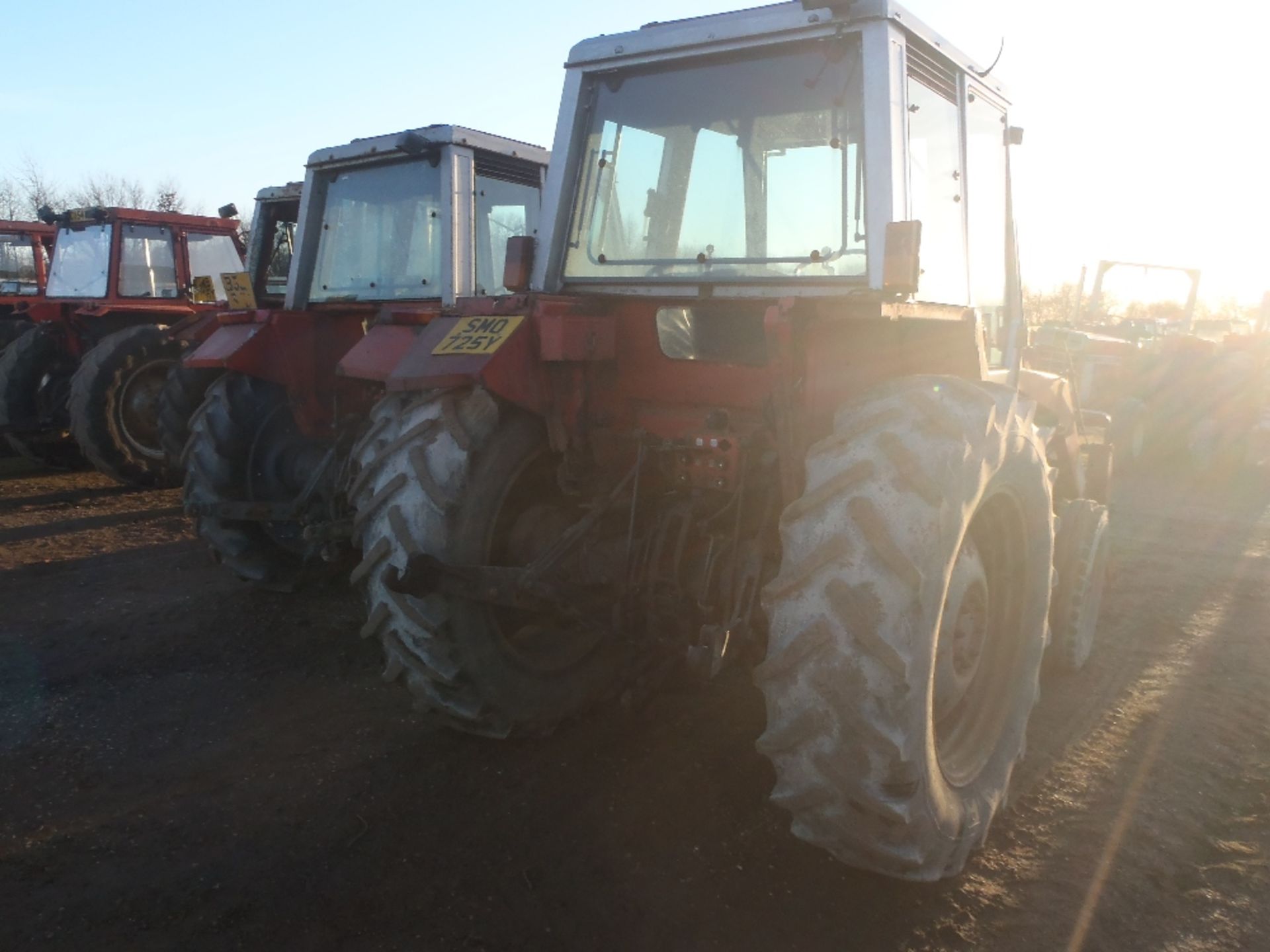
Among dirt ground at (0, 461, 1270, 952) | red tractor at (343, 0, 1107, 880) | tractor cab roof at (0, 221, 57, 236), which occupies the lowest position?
dirt ground at (0, 461, 1270, 952)

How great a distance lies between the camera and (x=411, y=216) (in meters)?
5.79

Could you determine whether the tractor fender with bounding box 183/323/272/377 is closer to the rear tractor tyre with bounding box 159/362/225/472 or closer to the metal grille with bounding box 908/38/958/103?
the rear tractor tyre with bounding box 159/362/225/472

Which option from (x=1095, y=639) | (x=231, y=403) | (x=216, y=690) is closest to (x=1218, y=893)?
(x=1095, y=639)

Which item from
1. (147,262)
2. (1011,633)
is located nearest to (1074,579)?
(1011,633)

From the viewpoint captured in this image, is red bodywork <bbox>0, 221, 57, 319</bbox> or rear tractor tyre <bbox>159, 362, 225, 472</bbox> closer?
rear tractor tyre <bbox>159, 362, 225, 472</bbox>

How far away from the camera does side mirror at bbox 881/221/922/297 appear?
2684 mm

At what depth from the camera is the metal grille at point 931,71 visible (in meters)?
3.14

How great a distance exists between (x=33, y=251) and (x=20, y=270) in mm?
597

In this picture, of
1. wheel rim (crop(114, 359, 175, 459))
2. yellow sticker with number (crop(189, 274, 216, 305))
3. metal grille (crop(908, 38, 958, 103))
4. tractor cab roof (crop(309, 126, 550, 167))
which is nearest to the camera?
metal grille (crop(908, 38, 958, 103))

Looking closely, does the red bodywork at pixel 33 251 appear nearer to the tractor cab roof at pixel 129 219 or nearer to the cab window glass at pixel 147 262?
the tractor cab roof at pixel 129 219

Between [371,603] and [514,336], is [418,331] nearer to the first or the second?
[514,336]

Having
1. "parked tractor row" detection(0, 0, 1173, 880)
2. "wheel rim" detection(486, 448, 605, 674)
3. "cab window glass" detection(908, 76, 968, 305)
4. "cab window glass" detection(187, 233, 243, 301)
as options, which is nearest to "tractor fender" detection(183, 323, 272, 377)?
"parked tractor row" detection(0, 0, 1173, 880)

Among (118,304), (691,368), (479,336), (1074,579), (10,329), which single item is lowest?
(1074,579)

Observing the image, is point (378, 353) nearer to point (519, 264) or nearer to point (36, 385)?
point (519, 264)
